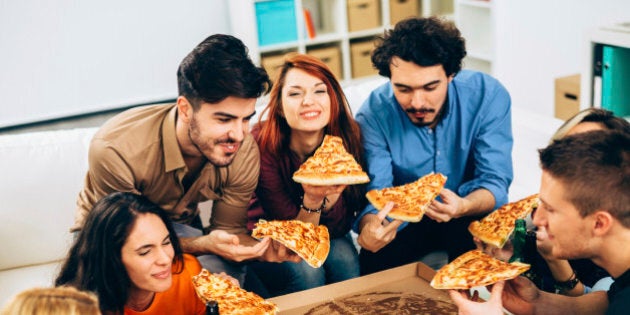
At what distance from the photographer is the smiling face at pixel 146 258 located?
88.8 inches

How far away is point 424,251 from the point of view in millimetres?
3104

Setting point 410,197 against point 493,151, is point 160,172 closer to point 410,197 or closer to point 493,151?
point 410,197

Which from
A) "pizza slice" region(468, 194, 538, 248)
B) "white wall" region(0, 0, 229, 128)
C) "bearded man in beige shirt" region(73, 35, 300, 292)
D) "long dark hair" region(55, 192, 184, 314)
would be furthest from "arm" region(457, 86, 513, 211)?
"white wall" region(0, 0, 229, 128)

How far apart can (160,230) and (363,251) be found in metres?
1.08

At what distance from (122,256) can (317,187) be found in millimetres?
796

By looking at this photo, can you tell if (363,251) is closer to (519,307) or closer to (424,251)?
(424,251)

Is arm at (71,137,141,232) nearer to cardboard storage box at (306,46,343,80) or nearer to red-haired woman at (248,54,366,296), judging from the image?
red-haired woman at (248,54,366,296)

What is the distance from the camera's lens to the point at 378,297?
2479 millimetres

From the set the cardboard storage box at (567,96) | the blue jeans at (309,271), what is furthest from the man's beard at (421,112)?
the cardboard storage box at (567,96)

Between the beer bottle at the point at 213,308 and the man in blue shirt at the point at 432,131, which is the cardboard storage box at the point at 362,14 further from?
the beer bottle at the point at 213,308

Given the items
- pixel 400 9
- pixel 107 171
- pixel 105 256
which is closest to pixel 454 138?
pixel 107 171

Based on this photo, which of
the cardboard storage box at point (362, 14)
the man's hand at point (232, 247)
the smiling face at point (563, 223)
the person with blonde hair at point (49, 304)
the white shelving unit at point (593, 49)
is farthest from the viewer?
the cardboard storage box at point (362, 14)

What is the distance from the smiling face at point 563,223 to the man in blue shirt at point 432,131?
30.6 inches

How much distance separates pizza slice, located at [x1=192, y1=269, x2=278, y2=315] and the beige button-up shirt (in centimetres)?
51
